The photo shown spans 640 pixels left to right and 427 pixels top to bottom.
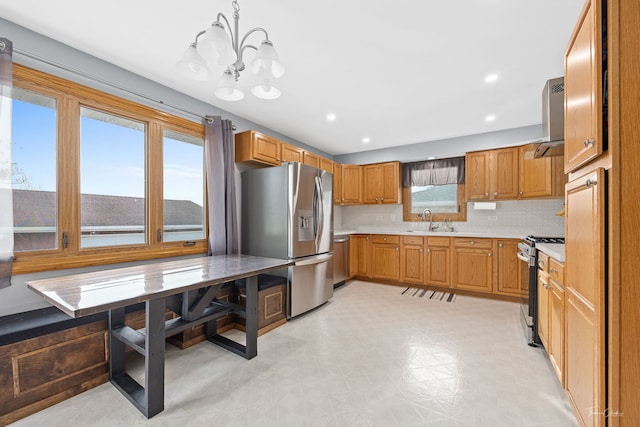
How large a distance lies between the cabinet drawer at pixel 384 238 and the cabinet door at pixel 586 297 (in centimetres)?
297

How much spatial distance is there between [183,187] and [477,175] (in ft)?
13.6


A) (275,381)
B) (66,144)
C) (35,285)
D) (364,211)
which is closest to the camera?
(35,285)

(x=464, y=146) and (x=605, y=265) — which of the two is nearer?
(x=605, y=265)

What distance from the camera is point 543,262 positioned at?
2.11 m

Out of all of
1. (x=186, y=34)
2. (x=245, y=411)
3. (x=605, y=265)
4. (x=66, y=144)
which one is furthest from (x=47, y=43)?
(x=605, y=265)

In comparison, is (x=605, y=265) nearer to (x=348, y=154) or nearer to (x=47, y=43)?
(x=47, y=43)

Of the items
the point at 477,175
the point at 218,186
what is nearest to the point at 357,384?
the point at 218,186

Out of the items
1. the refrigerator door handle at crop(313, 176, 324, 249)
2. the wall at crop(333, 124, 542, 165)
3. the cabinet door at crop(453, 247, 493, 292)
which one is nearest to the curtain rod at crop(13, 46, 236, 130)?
the refrigerator door handle at crop(313, 176, 324, 249)

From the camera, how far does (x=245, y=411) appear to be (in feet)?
5.24

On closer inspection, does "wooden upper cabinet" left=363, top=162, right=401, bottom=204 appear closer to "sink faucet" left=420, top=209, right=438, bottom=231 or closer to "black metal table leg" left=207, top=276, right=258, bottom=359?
"sink faucet" left=420, top=209, right=438, bottom=231

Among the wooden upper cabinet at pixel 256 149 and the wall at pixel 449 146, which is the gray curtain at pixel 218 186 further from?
the wall at pixel 449 146

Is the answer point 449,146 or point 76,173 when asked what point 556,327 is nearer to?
point 449,146

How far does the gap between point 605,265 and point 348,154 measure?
4.76 meters

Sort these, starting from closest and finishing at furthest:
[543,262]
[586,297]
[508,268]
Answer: [586,297]
[543,262]
[508,268]
